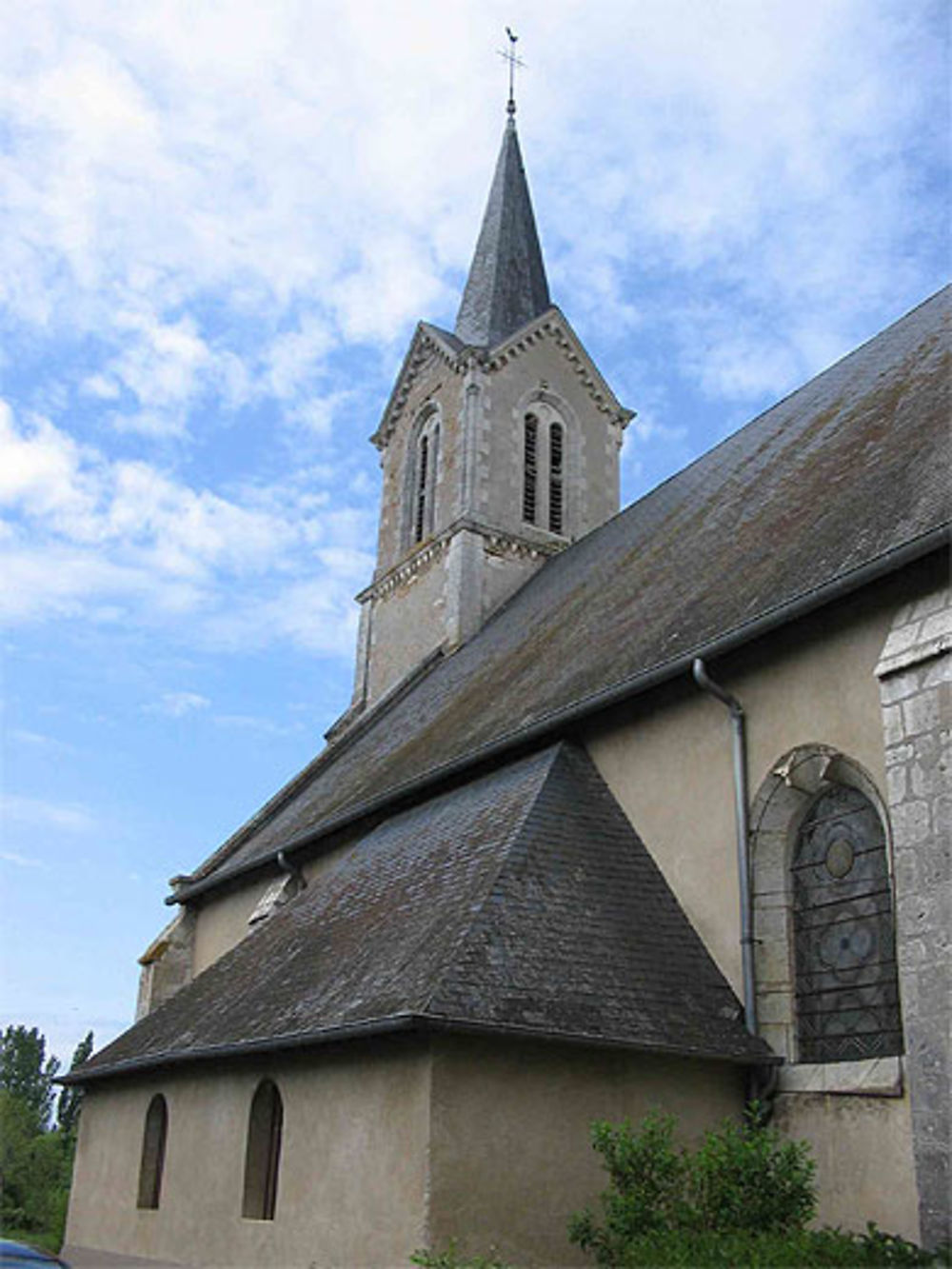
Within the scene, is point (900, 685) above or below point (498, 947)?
above

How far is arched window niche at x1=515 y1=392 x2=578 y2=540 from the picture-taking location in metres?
24.0

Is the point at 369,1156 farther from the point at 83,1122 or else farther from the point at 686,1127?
the point at 83,1122

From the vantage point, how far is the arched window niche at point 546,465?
23969 millimetres

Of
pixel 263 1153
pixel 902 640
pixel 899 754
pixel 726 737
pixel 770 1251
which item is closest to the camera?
pixel 770 1251

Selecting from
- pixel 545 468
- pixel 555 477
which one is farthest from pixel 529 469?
pixel 555 477

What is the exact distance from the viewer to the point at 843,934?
9.30m

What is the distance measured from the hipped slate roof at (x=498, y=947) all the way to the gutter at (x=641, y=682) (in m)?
0.31

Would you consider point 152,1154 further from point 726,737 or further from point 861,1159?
point 861,1159

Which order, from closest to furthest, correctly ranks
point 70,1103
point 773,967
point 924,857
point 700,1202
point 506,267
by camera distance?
point 700,1202 → point 924,857 → point 773,967 → point 506,267 → point 70,1103

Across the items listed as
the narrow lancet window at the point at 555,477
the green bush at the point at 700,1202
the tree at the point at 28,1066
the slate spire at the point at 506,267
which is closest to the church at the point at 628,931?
the green bush at the point at 700,1202

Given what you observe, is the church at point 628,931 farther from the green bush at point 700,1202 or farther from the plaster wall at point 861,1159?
the green bush at point 700,1202

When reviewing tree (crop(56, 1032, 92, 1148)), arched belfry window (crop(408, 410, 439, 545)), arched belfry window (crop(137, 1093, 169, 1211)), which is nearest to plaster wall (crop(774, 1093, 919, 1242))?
arched belfry window (crop(137, 1093, 169, 1211))

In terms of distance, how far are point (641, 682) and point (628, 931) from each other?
7.04 ft

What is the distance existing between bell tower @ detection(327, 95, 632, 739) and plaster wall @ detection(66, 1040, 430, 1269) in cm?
1030
